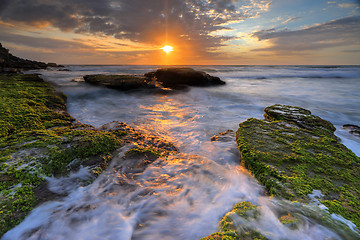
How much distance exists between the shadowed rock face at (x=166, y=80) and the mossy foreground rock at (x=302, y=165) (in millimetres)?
11483

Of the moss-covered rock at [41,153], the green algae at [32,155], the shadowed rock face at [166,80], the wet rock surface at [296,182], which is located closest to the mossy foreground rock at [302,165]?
the wet rock surface at [296,182]

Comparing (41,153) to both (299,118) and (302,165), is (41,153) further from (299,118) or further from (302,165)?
(299,118)

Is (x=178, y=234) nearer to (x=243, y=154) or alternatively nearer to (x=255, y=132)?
(x=243, y=154)

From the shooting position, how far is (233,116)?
27.1 feet

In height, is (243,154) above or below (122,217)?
above

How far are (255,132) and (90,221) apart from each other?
3.71 meters

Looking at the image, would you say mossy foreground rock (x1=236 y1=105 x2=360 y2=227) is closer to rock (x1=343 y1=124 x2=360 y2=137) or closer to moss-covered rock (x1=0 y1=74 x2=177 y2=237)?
moss-covered rock (x1=0 y1=74 x2=177 y2=237)

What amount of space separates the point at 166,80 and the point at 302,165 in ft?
54.2

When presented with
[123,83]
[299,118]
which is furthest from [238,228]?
[123,83]

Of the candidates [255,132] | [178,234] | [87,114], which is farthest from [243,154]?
[87,114]

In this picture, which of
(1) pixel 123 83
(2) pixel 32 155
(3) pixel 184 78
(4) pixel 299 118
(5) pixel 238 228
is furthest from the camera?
(3) pixel 184 78

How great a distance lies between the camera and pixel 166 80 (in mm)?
18109

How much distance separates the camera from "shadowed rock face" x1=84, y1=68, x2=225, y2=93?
45.3 feet

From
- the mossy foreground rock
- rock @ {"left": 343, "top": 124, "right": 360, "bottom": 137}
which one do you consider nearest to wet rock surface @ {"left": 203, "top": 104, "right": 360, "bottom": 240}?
the mossy foreground rock
